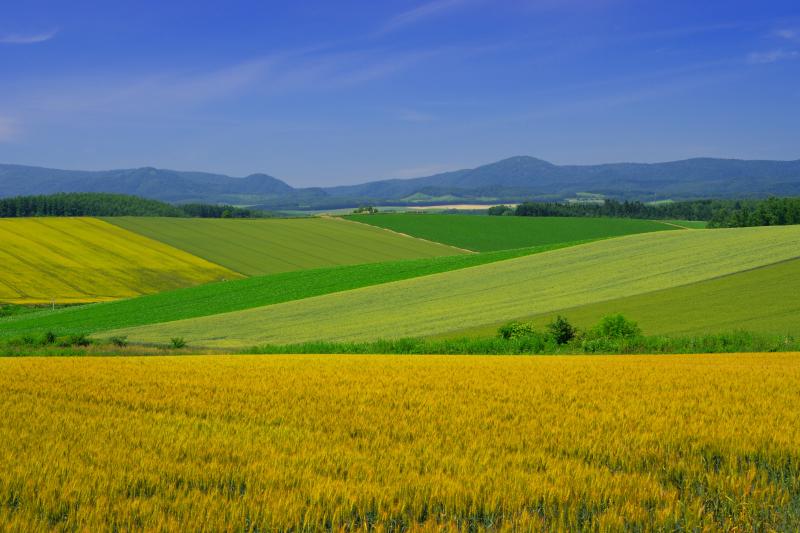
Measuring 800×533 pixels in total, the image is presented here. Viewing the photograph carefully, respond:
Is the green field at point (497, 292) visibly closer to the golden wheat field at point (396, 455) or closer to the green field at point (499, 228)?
the golden wheat field at point (396, 455)

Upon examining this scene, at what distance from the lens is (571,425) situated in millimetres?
9500

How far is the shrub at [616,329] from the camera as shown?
27.3 m

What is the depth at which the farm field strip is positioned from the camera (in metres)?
28.8

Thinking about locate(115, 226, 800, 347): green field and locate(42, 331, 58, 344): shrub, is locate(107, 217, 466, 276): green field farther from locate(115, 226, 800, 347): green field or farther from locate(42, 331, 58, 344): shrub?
locate(42, 331, 58, 344): shrub

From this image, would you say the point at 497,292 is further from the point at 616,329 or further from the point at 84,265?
the point at 84,265

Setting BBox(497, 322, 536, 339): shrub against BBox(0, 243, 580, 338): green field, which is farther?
BBox(0, 243, 580, 338): green field

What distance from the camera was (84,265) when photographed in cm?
7475

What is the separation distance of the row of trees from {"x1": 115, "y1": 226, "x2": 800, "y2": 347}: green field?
108 metres

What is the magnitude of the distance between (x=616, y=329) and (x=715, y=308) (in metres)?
8.02

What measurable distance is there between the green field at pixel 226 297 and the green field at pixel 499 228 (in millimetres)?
41838

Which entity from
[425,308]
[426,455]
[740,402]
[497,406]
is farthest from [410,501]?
[425,308]

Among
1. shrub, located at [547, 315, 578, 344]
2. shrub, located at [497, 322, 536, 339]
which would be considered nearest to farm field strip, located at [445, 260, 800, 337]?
shrub, located at [497, 322, 536, 339]

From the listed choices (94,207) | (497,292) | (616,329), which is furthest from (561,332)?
(94,207)

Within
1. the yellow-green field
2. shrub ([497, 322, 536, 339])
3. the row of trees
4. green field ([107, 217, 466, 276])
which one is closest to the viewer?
shrub ([497, 322, 536, 339])
